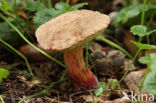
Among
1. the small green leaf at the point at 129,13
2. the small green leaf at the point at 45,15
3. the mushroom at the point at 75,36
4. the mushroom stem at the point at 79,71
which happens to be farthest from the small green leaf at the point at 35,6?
the small green leaf at the point at 129,13

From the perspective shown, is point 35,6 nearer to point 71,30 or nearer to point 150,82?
point 71,30

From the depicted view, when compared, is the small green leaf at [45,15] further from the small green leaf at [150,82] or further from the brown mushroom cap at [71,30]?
the small green leaf at [150,82]

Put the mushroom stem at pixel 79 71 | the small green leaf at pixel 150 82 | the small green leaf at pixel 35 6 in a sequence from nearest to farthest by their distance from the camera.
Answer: the small green leaf at pixel 150 82 → the mushroom stem at pixel 79 71 → the small green leaf at pixel 35 6

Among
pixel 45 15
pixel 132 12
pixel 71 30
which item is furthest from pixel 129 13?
pixel 71 30

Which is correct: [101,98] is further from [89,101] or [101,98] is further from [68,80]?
[68,80]

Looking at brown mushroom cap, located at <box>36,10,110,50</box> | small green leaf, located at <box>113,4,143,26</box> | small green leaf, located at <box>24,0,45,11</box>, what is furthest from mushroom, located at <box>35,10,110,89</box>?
small green leaf, located at <box>113,4,143,26</box>
